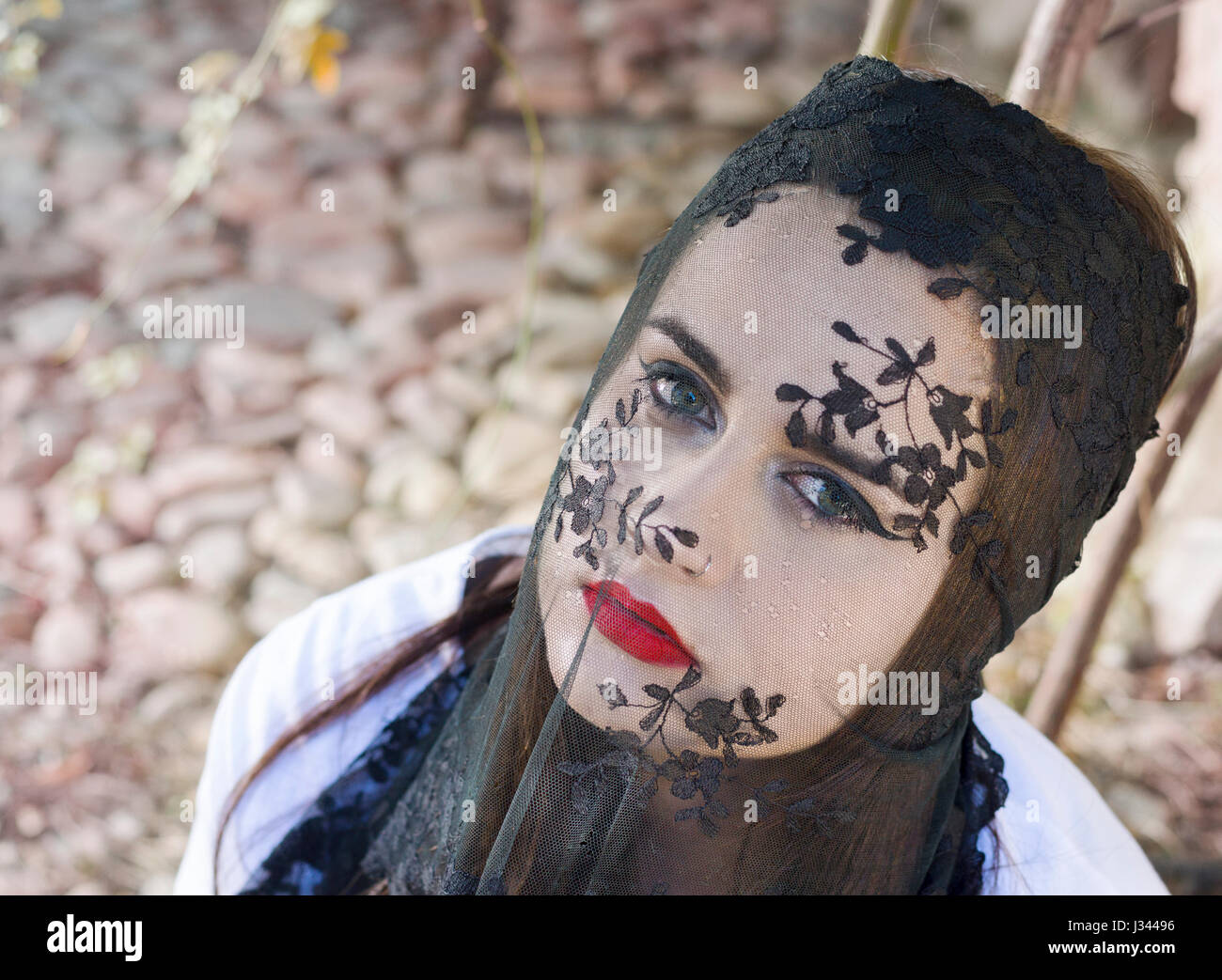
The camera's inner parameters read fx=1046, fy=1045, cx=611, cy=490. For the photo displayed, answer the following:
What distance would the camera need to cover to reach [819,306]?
116cm

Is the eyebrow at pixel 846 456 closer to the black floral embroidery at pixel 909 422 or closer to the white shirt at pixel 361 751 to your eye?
the black floral embroidery at pixel 909 422

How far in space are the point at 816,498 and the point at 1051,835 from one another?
0.81 m

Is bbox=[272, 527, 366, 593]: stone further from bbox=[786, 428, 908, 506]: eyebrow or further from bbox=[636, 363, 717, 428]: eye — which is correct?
bbox=[786, 428, 908, 506]: eyebrow

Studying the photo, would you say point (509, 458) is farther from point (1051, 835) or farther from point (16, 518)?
point (1051, 835)

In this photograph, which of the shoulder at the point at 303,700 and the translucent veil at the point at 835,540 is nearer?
the translucent veil at the point at 835,540

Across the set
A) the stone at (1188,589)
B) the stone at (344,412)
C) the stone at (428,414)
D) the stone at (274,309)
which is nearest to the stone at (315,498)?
the stone at (344,412)

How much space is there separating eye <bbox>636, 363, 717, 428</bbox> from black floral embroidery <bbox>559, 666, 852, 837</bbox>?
301mm

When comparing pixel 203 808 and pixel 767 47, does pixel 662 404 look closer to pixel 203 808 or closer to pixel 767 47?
pixel 203 808

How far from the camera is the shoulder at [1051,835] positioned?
5.09 ft

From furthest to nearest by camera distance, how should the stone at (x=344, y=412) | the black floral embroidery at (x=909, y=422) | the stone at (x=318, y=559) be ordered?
the stone at (x=344, y=412) < the stone at (x=318, y=559) < the black floral embroidery at (x=909, y=422)

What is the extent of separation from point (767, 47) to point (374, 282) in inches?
74.3

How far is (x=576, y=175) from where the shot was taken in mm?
3943

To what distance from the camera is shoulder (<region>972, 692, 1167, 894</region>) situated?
5.09 ft

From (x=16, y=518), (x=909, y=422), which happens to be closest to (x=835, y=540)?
(x=909, y=422)
